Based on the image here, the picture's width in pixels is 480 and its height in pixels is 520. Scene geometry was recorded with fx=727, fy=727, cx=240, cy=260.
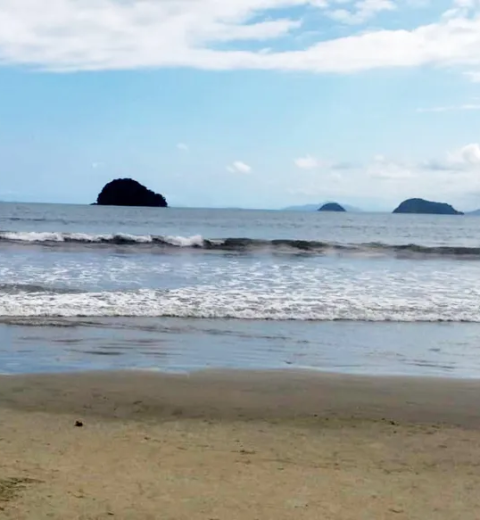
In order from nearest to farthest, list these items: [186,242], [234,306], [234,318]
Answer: [234,318], [234,306], [186,242]

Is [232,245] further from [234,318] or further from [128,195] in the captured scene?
[128,195]

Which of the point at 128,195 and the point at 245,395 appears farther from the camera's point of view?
the point at 128,195

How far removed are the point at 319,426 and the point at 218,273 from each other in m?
14.4

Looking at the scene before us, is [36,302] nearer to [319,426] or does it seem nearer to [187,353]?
[187,353]

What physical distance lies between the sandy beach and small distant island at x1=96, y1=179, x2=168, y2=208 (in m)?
125

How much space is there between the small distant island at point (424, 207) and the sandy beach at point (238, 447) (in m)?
172

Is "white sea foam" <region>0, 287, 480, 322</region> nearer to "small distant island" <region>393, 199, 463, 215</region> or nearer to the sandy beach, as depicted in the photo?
the sandy beach

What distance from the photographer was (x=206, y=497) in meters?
4.10

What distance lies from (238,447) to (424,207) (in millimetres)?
178472

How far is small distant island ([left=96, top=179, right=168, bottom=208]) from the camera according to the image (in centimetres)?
13138

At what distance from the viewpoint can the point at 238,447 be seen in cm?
526

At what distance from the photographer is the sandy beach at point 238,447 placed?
4.00m

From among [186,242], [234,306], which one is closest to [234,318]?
[234,306]

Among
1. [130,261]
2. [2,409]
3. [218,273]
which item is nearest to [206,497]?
[2,409]
